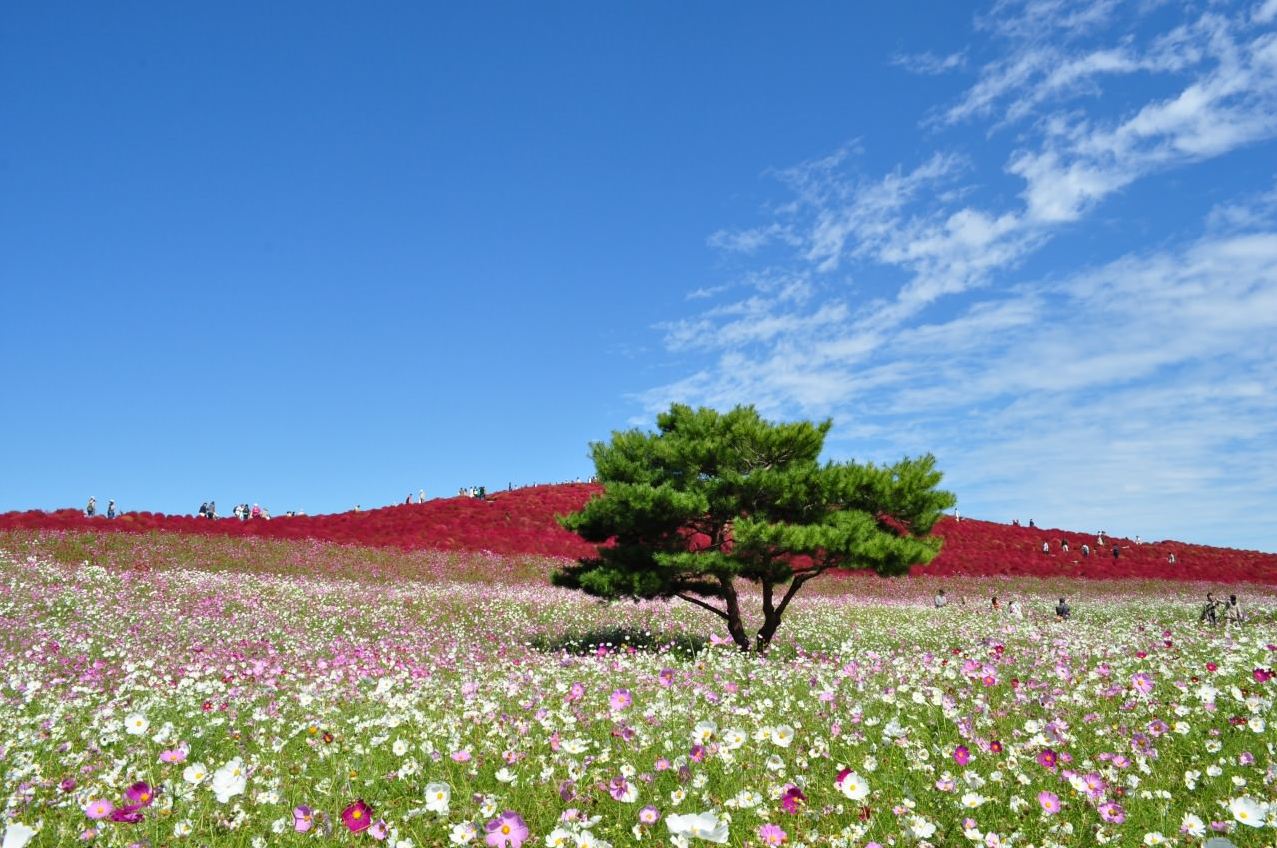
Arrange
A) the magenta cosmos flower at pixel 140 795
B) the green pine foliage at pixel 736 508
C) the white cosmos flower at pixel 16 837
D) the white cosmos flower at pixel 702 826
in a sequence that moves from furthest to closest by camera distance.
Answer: the green pine foliage at pixel 736 508, the magenta cosmos flower at pixel 140 795, the white cosmos flower at pixel 702 826, the white cosmos flower at pixel 16 837

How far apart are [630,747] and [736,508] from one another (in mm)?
10177

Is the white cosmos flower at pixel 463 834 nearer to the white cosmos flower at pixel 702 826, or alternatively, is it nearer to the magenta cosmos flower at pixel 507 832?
the magenta cosmos flower at pixel 507 832

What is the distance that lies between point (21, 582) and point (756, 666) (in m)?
18.6

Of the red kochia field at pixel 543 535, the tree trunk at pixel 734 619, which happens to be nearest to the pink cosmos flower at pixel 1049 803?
the tree trunk at pixel 734 619

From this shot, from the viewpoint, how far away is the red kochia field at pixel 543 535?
30688 millimetres

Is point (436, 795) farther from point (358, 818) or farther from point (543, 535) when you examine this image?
point (543, 535)

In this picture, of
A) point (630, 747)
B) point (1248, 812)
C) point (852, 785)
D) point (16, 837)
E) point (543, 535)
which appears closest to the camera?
point (16, 837)

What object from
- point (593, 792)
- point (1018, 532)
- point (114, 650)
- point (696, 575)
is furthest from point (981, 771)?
point (1018, 532)

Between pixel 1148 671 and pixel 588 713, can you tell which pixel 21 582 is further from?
pixel 1148 671

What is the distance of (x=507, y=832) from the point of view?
3.29 meters

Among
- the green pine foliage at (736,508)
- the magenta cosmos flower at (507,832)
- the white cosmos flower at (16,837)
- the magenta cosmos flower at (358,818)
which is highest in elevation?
the green pine foliage at (736,508)

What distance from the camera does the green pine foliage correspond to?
14766 mm

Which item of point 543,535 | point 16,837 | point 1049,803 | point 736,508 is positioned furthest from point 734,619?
point 543,535

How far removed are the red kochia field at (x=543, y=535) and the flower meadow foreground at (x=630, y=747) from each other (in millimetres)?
18093
